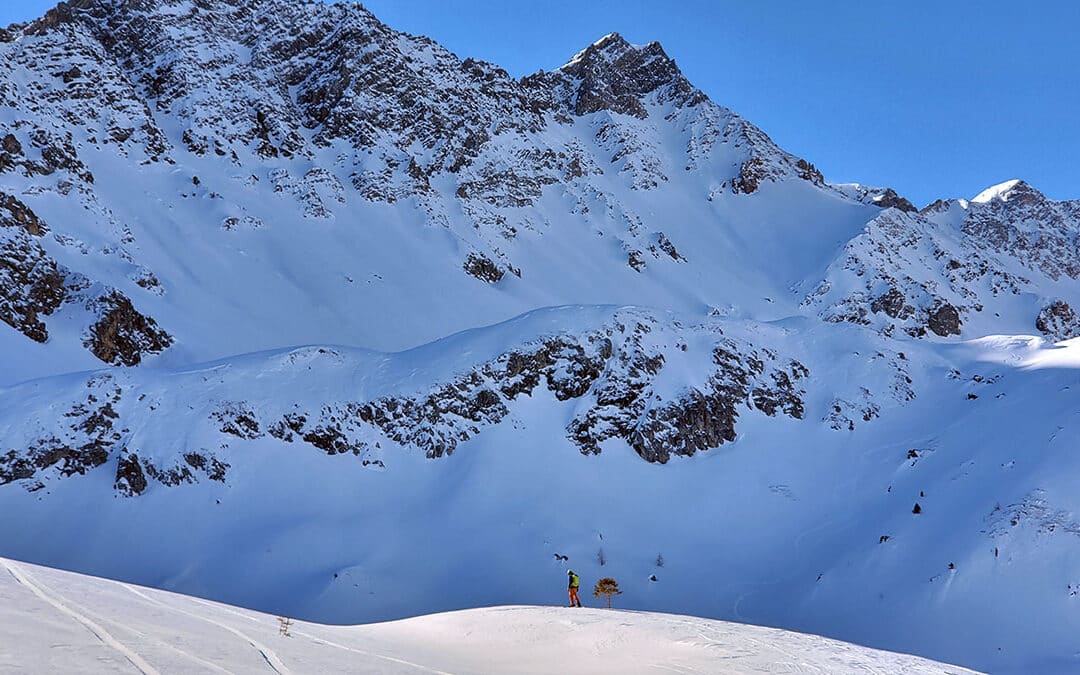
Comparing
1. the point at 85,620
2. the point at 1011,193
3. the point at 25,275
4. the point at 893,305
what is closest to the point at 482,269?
the point at 25,275

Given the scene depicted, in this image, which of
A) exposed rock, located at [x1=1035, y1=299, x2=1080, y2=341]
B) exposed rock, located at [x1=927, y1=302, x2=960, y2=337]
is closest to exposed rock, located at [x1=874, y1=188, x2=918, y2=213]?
exposed rock, located at [x1=1035, y1=299, x2=1080, y2=341]

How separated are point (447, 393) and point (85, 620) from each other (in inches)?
1231

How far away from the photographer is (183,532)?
1189 inches

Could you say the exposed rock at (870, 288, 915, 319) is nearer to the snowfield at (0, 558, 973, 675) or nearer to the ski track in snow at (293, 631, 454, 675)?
the snowfield at (0, 558, 973, 675)

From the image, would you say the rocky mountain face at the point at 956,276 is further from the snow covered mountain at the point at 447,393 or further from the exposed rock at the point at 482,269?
the exposed rock at the point at 482,269

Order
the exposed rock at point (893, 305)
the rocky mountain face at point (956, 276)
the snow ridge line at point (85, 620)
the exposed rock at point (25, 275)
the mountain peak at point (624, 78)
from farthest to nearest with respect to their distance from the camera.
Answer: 1. the mountain peak at point (624, 78)
2. the rocky mountain face at point (956, 276)
3. the exposed rock at point (893, 305)
4. the exposed rock at point (25, 275)
5. the snow ridge line at point (85, 620)

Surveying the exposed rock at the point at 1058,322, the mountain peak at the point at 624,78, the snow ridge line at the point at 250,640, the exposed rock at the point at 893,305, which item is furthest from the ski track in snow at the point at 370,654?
the mountain peak at the point at 624,78

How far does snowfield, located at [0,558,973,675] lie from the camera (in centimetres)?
585

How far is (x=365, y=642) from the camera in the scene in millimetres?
9914

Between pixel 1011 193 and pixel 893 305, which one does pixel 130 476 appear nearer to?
pixel 893 305

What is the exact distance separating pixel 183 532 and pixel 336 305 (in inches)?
1231

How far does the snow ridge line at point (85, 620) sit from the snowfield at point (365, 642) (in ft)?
0.05

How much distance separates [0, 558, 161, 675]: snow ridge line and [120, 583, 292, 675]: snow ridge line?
1220 mm

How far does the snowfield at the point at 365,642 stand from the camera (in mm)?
5852
